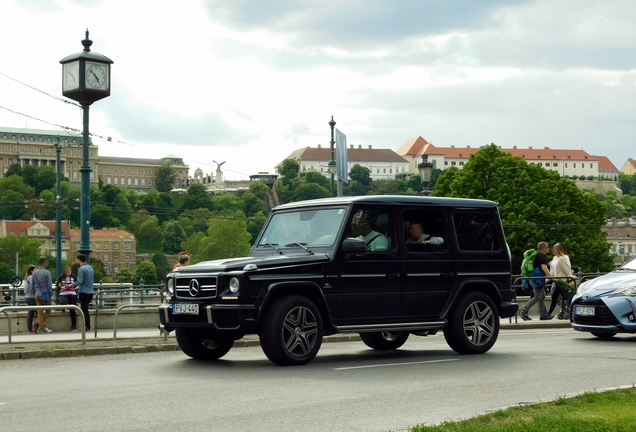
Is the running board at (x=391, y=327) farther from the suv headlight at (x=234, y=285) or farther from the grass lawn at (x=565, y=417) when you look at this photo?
the grass lawn at (x=565, y=417)

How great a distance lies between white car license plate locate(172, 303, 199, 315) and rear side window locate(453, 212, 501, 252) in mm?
3849

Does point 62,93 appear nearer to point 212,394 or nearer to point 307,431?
point 212,394

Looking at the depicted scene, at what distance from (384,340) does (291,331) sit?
3.48m

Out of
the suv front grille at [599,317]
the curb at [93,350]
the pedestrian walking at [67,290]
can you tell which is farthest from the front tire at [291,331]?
the pedestrian walking at [67,290]

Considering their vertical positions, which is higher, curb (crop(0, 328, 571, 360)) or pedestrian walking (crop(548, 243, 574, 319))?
pedestrian walking (crop(548, 243, 574, 319))

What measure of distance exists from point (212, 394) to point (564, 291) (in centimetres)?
1579

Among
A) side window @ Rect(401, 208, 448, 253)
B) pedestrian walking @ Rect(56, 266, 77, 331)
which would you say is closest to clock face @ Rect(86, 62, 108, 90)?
pedestrian walking @ Rect(56, 266, 77, 331)

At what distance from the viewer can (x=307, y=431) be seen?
7.84 m

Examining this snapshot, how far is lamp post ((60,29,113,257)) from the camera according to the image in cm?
2430

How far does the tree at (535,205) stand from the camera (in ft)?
241

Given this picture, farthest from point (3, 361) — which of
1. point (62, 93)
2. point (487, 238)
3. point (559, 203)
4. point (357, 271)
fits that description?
point (559, 203)

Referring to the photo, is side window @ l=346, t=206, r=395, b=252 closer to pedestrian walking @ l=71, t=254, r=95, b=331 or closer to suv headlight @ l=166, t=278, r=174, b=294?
suv headlight @ l=166, t=278, r=174, b=294

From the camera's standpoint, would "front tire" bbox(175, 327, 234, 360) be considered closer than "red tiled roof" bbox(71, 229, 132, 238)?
Yes

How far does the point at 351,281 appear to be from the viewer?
13023 mm
